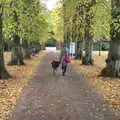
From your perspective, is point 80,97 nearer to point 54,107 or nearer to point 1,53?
point 54,107

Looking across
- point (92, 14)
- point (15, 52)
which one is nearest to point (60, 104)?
point (92, 14)

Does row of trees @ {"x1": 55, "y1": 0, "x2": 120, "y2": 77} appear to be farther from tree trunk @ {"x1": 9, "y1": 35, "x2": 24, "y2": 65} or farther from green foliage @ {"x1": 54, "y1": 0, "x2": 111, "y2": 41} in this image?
tree trunk @ {"x1": 9, "y1": 35, "x2": 24, "y2": 65}

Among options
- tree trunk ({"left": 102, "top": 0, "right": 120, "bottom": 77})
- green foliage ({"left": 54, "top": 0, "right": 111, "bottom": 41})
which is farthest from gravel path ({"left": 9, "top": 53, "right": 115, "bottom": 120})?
green foliage ({"left": 54, "top": 0, "right": 111, "bottom": 41})

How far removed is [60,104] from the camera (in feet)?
46.0

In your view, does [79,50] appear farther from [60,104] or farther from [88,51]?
[60,104]

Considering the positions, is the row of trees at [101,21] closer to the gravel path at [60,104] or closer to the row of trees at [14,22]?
the row of trees at [14,22]

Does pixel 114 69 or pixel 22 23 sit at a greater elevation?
pixel 22 23

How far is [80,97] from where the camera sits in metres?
15.8

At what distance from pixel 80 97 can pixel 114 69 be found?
26.3 feet

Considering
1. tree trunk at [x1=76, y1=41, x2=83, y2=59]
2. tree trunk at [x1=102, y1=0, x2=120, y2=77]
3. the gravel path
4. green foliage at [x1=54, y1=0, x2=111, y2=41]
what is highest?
green foliage at [x1=54, y1=0, x2=111, y2=41]

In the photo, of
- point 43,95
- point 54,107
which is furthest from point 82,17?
point 54,107

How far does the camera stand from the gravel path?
39.4 feet

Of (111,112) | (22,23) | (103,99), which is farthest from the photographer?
(22,23)

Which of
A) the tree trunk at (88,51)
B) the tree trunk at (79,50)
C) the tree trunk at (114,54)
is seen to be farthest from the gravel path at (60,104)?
the tree trunk at (79,50)
